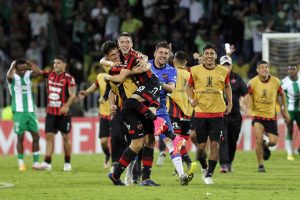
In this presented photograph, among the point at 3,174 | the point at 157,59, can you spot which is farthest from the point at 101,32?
the point at 157,59

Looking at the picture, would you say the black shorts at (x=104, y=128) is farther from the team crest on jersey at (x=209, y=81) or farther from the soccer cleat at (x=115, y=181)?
the soccer cleat at (x=115, y=181)

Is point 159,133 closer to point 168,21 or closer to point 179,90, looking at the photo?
point 179,90

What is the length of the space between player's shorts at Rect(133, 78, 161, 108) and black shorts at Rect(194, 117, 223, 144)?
1.67 meters

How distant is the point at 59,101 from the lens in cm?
2403

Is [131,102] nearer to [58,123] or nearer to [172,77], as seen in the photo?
[172,77]

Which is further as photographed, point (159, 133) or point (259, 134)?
point (259, 134)

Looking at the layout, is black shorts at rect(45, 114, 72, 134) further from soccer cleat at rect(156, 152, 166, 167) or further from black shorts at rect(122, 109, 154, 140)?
black shorts at rect(122, 109, 154, 140)

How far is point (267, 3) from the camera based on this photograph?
33.7m

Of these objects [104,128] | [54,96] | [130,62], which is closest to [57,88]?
[54,96]

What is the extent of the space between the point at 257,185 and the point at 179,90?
3.91 meters

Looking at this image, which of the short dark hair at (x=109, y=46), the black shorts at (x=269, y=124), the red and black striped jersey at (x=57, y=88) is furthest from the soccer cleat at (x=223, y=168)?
the short dark hair at (x=109, y=46)

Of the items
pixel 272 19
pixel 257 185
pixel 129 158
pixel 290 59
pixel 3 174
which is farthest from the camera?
pixel 272 19

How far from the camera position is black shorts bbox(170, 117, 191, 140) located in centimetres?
2131

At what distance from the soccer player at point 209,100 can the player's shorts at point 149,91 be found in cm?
157
